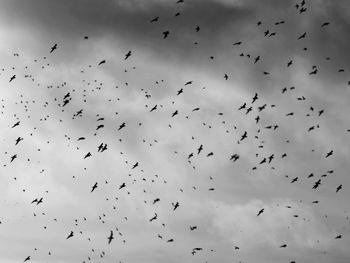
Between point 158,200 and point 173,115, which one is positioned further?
point 158,200

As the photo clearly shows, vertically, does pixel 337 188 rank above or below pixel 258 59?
below

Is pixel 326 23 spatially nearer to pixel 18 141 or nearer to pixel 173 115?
pixel 173 115

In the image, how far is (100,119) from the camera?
71.8 m

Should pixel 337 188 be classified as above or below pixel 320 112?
below

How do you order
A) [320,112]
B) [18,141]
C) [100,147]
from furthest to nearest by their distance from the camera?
[320,112]
[18,141]
[100,147]

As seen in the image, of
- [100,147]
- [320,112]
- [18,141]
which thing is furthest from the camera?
[320,112]

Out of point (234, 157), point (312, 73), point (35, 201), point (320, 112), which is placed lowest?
point (35, 201)

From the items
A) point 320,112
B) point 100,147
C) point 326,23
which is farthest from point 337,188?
point 100,147

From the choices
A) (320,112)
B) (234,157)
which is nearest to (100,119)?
(234,157)

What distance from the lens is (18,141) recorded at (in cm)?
6638

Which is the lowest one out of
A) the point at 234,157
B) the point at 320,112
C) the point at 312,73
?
the point at 234,157

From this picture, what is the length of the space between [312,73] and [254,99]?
312 inches

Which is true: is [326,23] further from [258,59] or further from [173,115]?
[173,115]

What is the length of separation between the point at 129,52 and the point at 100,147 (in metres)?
11.4
